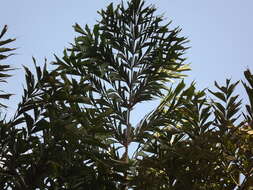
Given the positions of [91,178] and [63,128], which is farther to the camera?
[91,178]

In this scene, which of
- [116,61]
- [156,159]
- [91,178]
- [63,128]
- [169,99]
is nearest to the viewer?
[63,128]

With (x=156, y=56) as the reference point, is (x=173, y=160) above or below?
below

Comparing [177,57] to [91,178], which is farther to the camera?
[177,57]

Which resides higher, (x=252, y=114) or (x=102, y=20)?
(x=102, y=20)

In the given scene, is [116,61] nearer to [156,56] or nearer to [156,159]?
[156,56]

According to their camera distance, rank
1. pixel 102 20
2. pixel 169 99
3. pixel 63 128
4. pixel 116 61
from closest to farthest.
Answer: pixel 63 128
pixel 169 99
pixel 116 61
pixel 102 20

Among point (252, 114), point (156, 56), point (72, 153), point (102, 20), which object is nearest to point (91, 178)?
point (72, 153)

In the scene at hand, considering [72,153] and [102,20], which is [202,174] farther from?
[102,20]

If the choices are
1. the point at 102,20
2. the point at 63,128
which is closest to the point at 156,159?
the point at 63,128

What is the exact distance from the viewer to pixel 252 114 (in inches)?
180

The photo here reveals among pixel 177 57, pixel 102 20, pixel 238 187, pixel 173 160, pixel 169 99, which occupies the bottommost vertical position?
pixel 238 187

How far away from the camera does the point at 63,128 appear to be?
3928mm

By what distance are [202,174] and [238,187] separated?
42 cm

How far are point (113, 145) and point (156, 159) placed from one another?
730 millimetres
